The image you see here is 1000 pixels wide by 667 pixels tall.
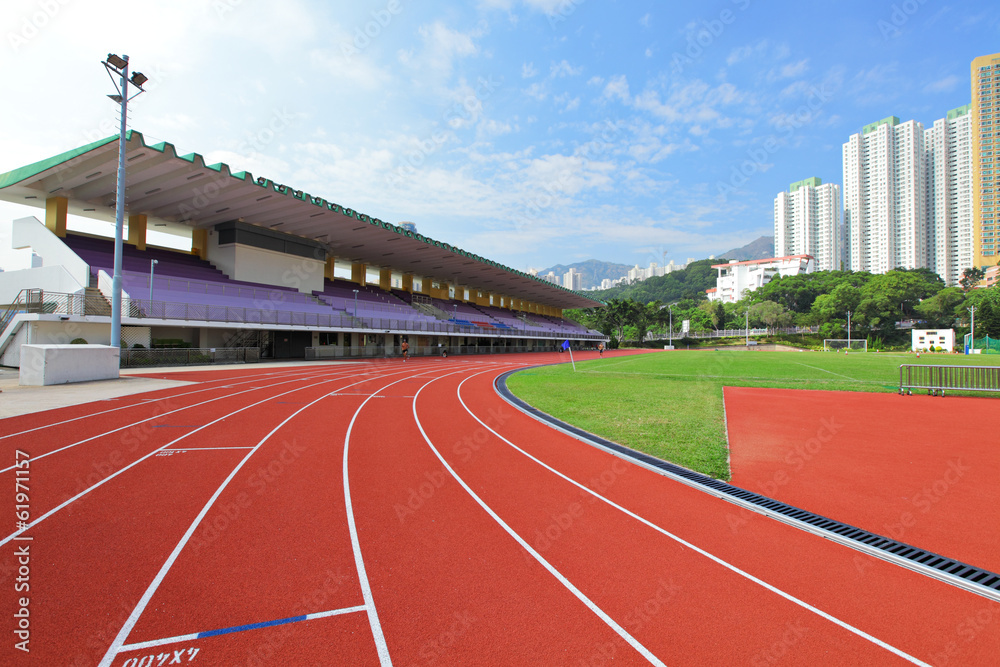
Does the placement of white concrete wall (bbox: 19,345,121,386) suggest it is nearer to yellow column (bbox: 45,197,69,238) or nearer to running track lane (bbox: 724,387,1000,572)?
yellow column (bbox: 45,197,69,238)

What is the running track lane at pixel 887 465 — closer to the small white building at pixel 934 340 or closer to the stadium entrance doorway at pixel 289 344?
the stadium entrance doorway at pixel 289 344

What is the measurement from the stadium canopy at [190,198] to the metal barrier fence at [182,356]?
30.0ft

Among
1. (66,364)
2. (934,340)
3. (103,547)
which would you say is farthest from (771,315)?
(103,547)

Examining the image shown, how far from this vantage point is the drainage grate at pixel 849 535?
3.51 m

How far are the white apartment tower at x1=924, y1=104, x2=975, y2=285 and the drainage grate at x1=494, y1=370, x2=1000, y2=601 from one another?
172574mm

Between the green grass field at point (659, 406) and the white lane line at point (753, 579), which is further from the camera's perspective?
the green grass field at point (659, 406)

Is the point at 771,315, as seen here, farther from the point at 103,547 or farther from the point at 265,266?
the point at 103,547

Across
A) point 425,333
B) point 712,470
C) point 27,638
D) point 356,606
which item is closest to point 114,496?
point 27,638

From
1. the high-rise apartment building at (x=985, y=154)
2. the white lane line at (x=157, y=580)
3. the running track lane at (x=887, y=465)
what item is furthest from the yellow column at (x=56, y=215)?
the high-rise apartment building at (x=985, y=154)

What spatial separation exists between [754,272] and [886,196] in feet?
183

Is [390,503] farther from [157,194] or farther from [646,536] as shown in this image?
[157,194]

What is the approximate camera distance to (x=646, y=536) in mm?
4352

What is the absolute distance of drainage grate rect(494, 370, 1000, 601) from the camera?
11.5 feet

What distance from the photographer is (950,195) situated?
127 m
